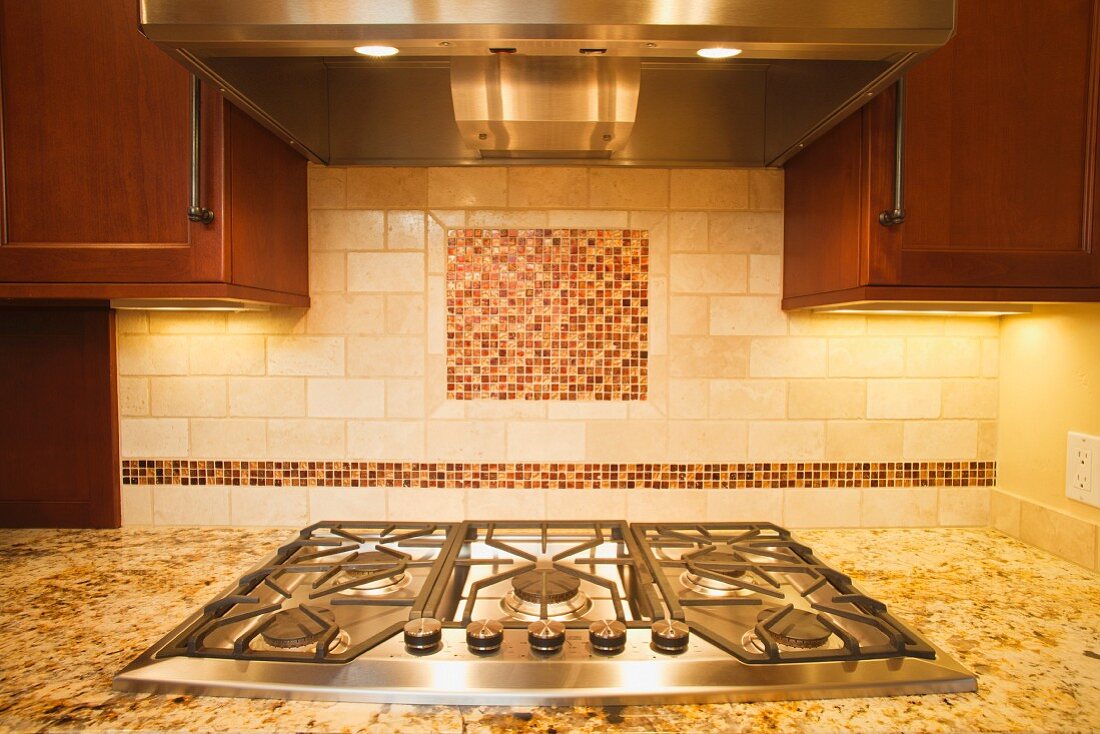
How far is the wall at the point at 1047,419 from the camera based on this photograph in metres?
1.21

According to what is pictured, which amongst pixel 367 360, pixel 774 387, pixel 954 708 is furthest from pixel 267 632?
pixel 774 387

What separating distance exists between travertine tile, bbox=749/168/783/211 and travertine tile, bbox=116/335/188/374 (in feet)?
4.34

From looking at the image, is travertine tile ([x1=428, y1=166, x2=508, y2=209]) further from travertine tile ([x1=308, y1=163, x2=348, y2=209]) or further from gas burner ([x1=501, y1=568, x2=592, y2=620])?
gas burner ([x1=501, y1=568, x2=592, y2=620])

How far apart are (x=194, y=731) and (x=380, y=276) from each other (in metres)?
0.94

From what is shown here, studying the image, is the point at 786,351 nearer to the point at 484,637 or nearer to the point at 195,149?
the point at 484,637

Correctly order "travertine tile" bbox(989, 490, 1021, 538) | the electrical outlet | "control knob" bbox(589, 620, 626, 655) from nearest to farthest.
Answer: "control knob" bbox(589, 620, 626, 655), the electrical outlet, "travertine tile" bbox(989, 490, 1021, 538)

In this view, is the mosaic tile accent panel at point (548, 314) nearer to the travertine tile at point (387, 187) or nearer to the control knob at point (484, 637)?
the travertine tile at point (387, 187)

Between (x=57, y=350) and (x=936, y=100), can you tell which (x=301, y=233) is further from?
(x=936, y=100)

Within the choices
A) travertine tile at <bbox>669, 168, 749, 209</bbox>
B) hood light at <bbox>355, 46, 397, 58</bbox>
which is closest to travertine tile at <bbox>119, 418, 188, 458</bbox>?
hood light at <bbox>355, 46, 397, 58</bbox>

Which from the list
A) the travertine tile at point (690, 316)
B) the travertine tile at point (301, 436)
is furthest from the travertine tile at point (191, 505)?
the travertine tile at point (690, 316)

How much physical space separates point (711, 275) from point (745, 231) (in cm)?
13

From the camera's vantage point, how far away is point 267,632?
0.88 m

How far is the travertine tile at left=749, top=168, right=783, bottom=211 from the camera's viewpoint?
1409mm

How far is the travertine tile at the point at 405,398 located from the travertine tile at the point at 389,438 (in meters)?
0.02
